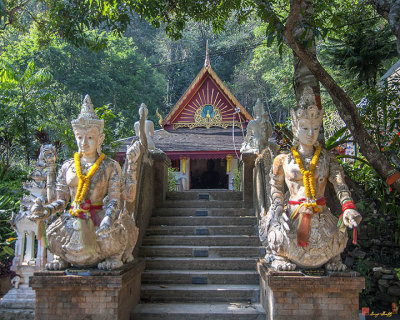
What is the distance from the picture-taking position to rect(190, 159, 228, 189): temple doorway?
→ 64.0 ft

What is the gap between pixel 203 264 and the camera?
607cm

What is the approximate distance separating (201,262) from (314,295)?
2.08m

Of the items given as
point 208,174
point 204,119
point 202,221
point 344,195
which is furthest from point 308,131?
point 208,174

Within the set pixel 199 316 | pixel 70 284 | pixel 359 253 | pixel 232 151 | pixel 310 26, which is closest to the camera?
pixel 70 284

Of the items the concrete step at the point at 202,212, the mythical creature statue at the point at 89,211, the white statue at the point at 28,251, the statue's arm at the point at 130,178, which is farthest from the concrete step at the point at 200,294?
the concrete step at the point at 202,212

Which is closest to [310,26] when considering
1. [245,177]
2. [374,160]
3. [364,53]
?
[374,160]

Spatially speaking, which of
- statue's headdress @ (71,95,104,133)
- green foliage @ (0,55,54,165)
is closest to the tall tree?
statue's headdress @ (71,95,104,133)

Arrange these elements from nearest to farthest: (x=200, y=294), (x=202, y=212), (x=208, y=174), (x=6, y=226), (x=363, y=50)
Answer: (x=200, y=294) < (x=202, y=212) < (x=6, y=226) < (x=363, y=50) < (x=208, y=174)

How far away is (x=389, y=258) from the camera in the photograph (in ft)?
24.0

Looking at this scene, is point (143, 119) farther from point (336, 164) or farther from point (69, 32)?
point (336, 164)

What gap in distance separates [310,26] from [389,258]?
4248 millimetres

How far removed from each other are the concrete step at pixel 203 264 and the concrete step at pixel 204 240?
432mm

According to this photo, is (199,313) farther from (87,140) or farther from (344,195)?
(87,140)

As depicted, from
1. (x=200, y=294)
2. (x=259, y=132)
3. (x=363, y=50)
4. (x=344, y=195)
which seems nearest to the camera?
(x=344, y=195)
